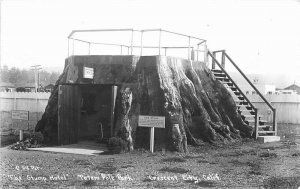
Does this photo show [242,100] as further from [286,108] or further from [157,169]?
[286,108]

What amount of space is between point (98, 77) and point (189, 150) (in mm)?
4521

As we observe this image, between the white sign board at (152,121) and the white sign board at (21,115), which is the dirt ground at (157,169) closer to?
the white sign board at (152,121)

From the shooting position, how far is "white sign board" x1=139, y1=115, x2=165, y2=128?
11.5 metres

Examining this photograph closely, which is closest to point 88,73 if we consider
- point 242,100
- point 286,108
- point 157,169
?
point 157,169

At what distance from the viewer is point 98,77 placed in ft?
44.4

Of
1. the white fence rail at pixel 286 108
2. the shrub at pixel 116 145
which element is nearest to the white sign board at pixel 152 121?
the shrub at pixel 116 145

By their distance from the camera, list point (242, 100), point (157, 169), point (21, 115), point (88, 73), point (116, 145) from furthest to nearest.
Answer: point (242, 100)
point (21, 115)
point (88, 73)
point (116, 145)
point (157, 169)

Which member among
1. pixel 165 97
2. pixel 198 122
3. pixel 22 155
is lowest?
pixel 22 155

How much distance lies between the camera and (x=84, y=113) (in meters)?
14.8

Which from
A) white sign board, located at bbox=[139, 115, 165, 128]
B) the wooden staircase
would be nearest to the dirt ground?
white sign board, located at bbox=[139, 115, 165, 128]

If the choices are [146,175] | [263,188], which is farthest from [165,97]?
[263,188]

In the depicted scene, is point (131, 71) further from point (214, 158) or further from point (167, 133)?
point (214, 158)

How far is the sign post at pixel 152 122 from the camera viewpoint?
37.6ft

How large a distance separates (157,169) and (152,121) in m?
2.81
